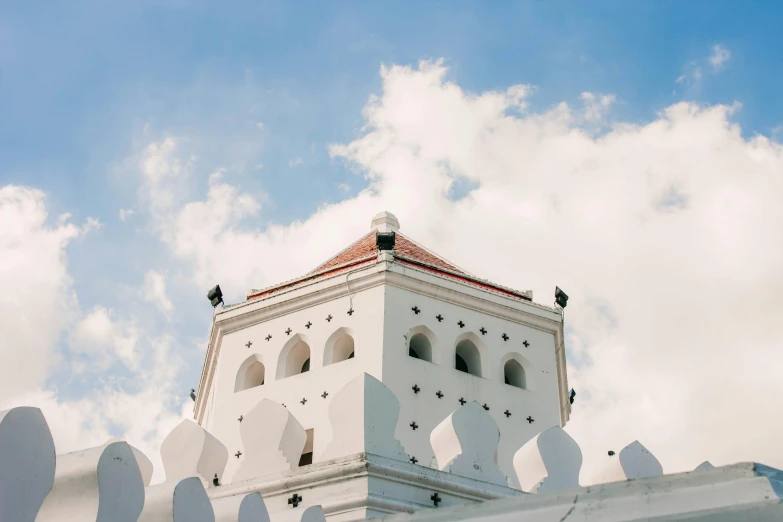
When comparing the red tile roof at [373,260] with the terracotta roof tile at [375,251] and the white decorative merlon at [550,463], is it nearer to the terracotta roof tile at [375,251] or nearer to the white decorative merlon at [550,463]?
the terracotta roof tile at [375,251]

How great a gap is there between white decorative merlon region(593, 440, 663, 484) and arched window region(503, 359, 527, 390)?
561 cm

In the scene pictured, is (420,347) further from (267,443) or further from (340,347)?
(267,443)

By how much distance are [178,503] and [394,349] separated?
7505mm

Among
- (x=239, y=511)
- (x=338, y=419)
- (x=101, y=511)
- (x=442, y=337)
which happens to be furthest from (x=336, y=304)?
(x=101, y=511)

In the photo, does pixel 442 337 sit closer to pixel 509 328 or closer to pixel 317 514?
pixel 509 328

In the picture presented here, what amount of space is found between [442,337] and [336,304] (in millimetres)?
1605

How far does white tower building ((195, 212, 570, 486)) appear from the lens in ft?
44.6

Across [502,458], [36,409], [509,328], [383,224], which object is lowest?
[36,409]

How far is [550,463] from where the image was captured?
9430 millimetres

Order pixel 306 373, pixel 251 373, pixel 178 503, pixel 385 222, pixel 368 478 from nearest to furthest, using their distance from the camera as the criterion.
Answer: pixel 178 503
pixel 368 478
pixel 306 373
pixel 251 373
pixel 385 222

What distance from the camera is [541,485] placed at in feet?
30.4

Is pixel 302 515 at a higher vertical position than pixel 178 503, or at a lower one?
higher

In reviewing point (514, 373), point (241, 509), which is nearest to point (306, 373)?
point (514, 373)

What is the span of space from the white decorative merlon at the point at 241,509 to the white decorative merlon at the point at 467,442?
9.11 feet
